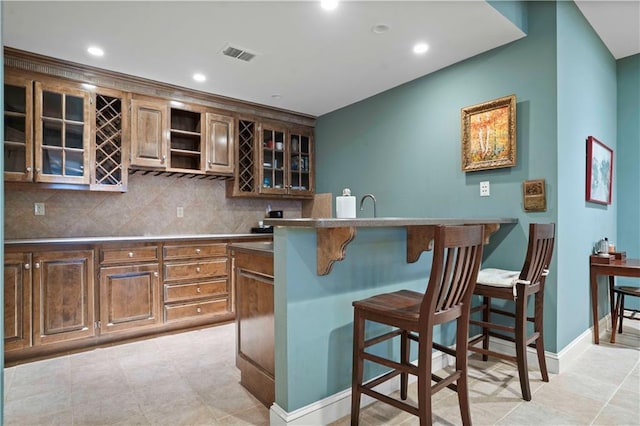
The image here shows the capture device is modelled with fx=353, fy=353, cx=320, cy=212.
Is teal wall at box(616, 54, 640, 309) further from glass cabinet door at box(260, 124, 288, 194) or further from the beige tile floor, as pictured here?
glass cabinet door at box(260, 124, 288, 194)

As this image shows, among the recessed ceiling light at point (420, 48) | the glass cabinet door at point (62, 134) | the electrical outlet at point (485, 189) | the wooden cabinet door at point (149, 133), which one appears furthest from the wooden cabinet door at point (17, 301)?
the electrical outlet at point (485, 189)

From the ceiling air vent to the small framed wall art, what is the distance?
9.81 ft

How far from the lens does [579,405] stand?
2.07m

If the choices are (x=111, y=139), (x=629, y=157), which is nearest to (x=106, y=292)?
(x=111, y=139)

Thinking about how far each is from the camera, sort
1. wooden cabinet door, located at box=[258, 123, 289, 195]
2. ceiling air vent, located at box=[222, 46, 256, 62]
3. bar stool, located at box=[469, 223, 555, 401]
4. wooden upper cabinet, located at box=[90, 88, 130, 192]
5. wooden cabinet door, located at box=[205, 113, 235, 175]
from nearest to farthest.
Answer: bar stool, located at box=[469, 223, 555, 401], ceiling air vent, located at box=[222, 46, 256, 62], wooden upper cabinet, located at box=[90, 88, 130, 192], wooden cabinet door, located at box=[205, 113, 235, 175], wooden cabinet door, located at box=[258, 123, 289, 195]

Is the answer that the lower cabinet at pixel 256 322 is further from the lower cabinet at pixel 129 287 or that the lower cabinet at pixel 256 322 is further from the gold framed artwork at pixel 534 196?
the gold framed artwork at pixel 534 196

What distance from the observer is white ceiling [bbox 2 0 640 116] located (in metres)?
2.38

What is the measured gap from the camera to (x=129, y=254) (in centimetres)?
325

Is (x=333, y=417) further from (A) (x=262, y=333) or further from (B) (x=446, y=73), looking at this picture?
(B) (x=446, y=73)

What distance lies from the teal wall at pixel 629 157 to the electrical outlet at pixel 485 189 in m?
1.92

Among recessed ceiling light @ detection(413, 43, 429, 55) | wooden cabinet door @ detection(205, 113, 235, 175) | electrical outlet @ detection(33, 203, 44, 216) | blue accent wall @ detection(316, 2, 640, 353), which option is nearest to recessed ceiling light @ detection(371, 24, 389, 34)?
recessed ceiling light @ detection(413, 43, 429, 55)

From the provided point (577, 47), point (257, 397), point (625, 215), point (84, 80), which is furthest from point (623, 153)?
point (84, 80)

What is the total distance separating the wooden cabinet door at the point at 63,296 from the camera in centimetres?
284

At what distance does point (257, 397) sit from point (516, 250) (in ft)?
7.22
